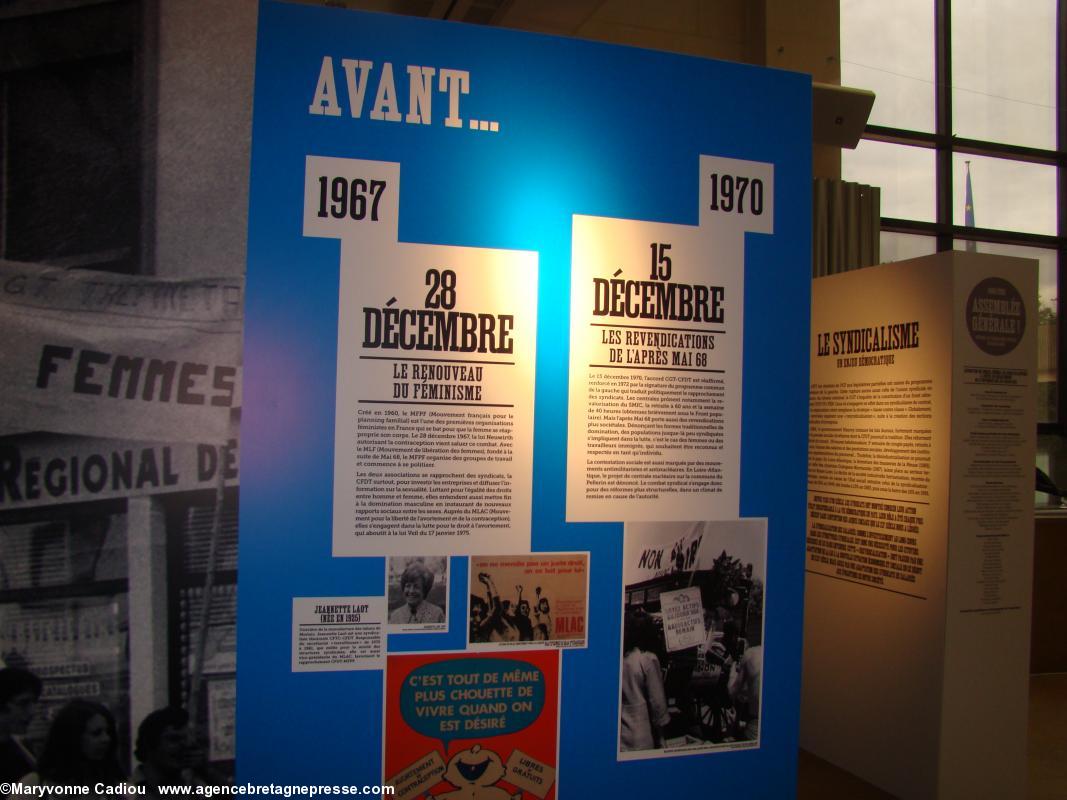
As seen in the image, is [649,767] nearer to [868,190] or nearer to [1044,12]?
[868,190]

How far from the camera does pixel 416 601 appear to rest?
226cm

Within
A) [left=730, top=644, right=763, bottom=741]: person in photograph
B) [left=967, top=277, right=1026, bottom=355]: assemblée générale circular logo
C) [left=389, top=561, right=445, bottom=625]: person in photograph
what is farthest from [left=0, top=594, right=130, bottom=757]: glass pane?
[left=967, top=277, right=1026, bottom=355]: assemblée générale circular logo

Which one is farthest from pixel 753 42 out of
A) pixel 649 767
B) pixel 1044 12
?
pixel 649 767

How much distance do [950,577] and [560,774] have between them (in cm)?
172

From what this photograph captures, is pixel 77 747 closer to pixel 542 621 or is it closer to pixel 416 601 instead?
pixel 416 601

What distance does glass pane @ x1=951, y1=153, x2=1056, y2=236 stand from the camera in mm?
7121

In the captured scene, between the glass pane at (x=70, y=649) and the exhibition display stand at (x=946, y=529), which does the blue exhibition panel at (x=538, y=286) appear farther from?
the exhibition display stand at (x=946, y=529)

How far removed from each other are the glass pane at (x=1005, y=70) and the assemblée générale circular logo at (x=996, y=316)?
4.86m

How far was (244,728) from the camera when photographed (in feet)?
7.13

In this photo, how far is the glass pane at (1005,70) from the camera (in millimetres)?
7191

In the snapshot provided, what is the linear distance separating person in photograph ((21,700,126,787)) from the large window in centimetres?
672

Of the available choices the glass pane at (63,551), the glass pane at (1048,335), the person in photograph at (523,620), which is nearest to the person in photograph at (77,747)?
the glass pane at (63,551)

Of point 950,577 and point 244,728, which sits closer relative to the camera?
point 244,728

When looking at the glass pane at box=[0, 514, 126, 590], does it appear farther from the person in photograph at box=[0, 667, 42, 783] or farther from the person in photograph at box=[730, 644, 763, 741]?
the person in photograph at box=[730, 644, 763, 741]
